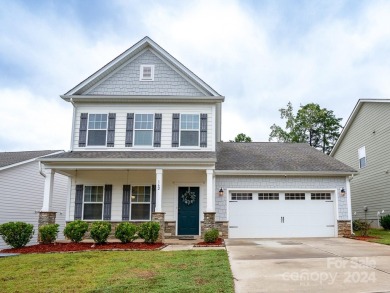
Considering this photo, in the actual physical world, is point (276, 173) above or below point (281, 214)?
above

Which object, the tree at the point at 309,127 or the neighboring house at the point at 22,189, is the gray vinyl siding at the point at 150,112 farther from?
the tree at the point at 309,127

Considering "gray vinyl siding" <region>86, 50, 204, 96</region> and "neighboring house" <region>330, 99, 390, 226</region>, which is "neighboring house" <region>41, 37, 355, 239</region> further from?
"neighboring house" <region>330, 99, 390, 226</region>

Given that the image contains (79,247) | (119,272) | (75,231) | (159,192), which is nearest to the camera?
(119,272)

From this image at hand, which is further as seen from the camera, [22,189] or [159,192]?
[22,189]

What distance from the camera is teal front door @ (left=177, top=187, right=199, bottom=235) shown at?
14.3 meters

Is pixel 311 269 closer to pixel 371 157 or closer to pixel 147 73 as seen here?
pixel 147 73

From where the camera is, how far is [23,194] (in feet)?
56.4

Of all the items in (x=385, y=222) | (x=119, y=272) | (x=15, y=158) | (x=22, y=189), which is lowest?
(x=119, y=272)

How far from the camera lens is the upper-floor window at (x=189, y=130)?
1458 centimetres

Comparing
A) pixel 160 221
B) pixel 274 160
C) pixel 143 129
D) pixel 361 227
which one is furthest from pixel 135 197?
pixel 361 227

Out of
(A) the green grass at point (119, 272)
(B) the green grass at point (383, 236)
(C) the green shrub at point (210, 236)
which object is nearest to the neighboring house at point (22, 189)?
(A) the green grass at point (119, 272)

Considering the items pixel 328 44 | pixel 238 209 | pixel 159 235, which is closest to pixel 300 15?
pixel 328 44

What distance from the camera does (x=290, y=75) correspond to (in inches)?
929

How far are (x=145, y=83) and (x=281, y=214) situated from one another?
8063 mm
